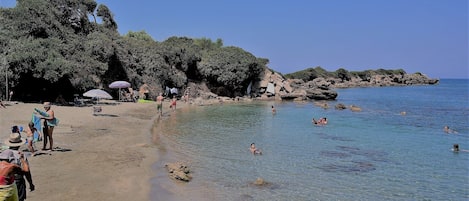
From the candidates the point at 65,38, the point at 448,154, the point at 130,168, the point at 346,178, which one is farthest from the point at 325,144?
the point at 65,38

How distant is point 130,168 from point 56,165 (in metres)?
2.09

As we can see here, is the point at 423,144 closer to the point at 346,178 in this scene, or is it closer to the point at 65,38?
the point at 346,178

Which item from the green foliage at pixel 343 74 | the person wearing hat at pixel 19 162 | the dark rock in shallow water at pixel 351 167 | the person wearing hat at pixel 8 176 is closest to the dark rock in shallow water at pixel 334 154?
the dark rock in shallow water at pixel 351 167

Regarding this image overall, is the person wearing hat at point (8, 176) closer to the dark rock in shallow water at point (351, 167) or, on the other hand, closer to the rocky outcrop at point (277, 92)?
the dark rock in shallow water at point (351, 167)

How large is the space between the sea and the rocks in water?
23cm

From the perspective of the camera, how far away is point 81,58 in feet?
105

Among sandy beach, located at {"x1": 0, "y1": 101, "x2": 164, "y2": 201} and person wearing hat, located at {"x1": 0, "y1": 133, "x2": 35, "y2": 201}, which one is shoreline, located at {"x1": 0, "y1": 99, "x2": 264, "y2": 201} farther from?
person wearing hat, located at {"x1": 0, "y1": 133, "x2": 35, "y2": 201}

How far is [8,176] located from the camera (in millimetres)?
5707

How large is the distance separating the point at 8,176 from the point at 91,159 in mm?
6988

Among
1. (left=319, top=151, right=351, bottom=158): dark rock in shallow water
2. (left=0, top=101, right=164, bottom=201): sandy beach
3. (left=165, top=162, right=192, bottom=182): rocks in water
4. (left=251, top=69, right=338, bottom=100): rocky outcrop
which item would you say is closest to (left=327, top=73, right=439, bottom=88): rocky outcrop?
(left=251, top=69, right=338, bottom=100): rocky outcrop

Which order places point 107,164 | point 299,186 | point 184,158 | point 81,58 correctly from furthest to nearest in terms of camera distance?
1. point 81,58
2. point 184,158
3. point 107,164
4. point 299,186

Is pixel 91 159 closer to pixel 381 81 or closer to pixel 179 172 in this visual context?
pixel 179 172

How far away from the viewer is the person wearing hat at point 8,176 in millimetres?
5633

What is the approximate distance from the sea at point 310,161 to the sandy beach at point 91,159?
64cm
